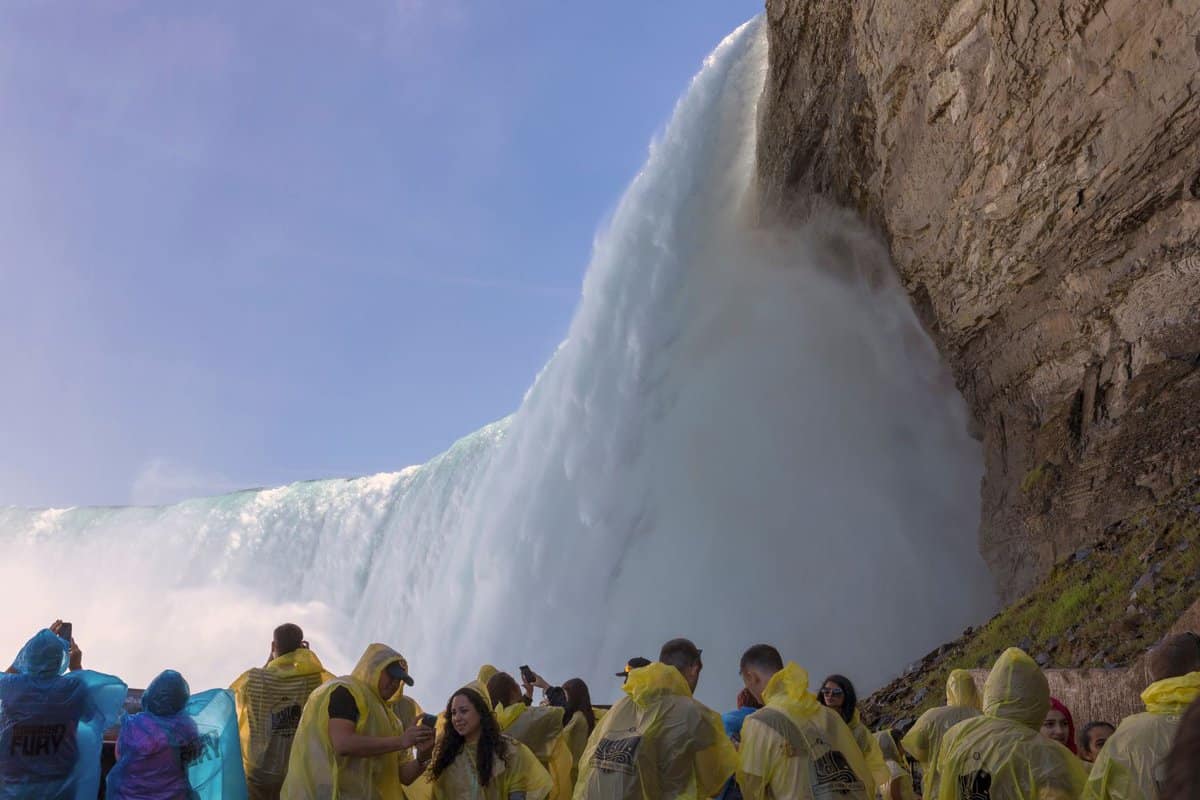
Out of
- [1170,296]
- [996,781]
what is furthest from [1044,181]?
[996,781]

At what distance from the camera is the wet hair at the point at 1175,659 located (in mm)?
3932

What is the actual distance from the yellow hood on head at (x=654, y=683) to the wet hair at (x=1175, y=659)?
180cm

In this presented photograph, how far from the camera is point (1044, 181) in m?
14.5

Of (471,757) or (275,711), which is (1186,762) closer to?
(471,757)

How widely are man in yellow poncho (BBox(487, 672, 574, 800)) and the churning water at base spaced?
1067 centimetres

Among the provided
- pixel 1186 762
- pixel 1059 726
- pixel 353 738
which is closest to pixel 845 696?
pixel 1059 726

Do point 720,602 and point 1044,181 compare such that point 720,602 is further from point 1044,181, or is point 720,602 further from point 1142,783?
point 1142,783

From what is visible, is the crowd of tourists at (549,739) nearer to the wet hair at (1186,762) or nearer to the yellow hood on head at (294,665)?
the yellow hood on head at (294,665)

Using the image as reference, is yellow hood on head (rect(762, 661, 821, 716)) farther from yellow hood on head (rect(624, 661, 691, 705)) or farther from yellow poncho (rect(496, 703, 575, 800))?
yellow poncho (rect(496, 703, 575, 800))

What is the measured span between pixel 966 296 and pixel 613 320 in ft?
24.5

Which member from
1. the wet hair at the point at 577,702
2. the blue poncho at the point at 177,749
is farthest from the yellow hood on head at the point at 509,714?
the blue poncho at the point at 177,749

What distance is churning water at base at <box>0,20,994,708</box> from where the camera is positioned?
17812 millimetres

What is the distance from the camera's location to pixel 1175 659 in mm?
3938

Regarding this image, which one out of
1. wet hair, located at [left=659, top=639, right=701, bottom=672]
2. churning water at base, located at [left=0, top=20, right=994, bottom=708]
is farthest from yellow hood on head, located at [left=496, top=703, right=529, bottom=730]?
churning water at base, located at [left=0, top=20, right=994, bottom=708]
